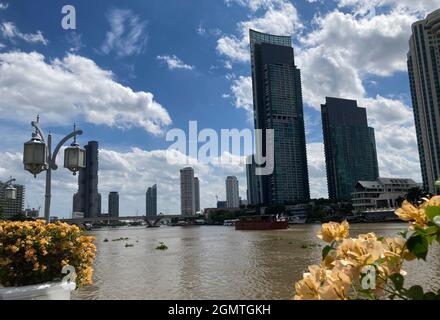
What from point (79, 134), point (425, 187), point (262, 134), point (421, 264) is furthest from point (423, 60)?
point (79, 134)

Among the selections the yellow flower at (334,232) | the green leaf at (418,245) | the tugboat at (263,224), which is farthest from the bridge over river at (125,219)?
the green leaf at (418,245)

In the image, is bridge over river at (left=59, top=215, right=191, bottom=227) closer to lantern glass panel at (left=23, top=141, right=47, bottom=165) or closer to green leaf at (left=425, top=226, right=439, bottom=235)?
lantern glass panel at (left=23, top=141, right=47, bottom=165)

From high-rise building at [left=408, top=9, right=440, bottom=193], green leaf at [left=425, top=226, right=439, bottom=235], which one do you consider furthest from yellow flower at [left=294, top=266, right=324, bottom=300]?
high-rise building at [left=408, top=9, right=440, bottom=193]

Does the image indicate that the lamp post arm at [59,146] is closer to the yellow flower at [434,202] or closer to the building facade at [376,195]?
the yellow flower at [434,202]

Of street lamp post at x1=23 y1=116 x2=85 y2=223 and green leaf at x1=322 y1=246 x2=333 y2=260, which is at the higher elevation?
street lamp post at x1=23 y1=116 x2=85 y2=223

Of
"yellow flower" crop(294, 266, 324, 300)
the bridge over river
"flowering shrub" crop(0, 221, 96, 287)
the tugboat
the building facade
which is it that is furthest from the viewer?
the bridge over river

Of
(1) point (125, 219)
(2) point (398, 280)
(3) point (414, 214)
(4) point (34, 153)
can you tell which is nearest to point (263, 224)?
(1) point (125, 219)
